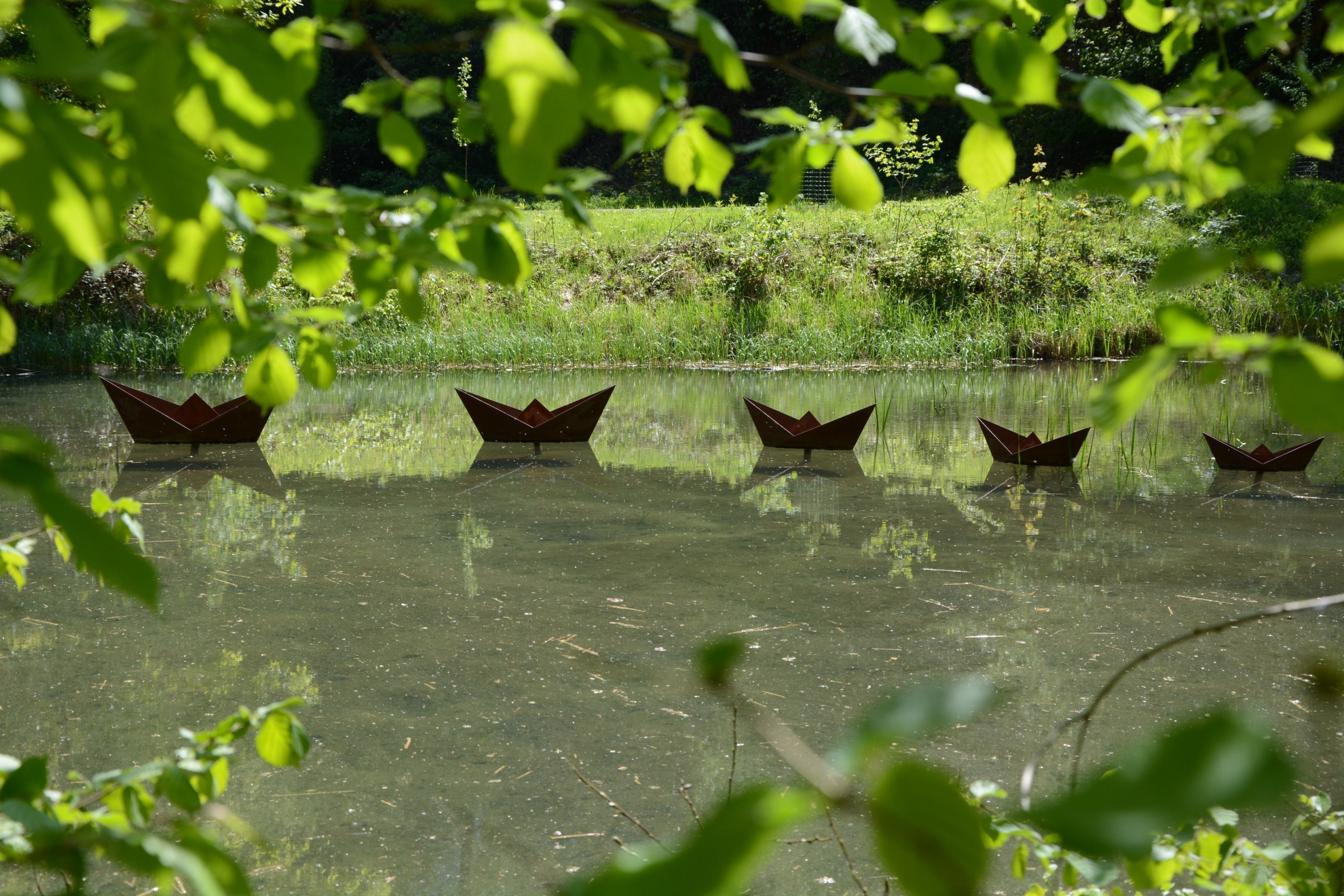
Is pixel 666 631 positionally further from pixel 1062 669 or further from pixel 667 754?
pixel 1062 669

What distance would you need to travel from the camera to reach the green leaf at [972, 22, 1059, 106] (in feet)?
3.33

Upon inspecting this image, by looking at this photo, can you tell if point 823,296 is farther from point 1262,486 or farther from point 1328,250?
point 1328,250

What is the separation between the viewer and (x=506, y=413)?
641 centimetres

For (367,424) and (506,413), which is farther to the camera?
(367,424)

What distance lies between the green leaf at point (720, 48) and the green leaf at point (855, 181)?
25cm

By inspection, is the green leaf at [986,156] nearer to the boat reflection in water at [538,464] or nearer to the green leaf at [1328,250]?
the green leaf at [1328,250]

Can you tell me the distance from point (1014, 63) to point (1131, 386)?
43 centimetres

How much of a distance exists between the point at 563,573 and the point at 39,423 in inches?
230

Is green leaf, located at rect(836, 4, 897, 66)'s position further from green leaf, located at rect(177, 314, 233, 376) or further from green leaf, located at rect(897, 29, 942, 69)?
green leaf, located at rect(177, 314, 233, 376)

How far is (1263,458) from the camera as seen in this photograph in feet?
18.3

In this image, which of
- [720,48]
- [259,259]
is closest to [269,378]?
[259,259]

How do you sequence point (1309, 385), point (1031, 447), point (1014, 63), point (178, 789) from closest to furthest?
point (1309, 385)
point (1014, 63)
point (178, 789)
point (1031, 447)

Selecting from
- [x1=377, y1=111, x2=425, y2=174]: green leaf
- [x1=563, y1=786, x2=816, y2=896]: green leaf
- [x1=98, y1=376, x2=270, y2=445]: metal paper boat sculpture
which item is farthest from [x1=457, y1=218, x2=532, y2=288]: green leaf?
[x1=98, y1=376, x2=270, y2=445]: metal paper boat sculpture

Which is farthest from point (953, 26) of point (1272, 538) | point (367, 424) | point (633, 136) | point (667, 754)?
point (367, 424)
